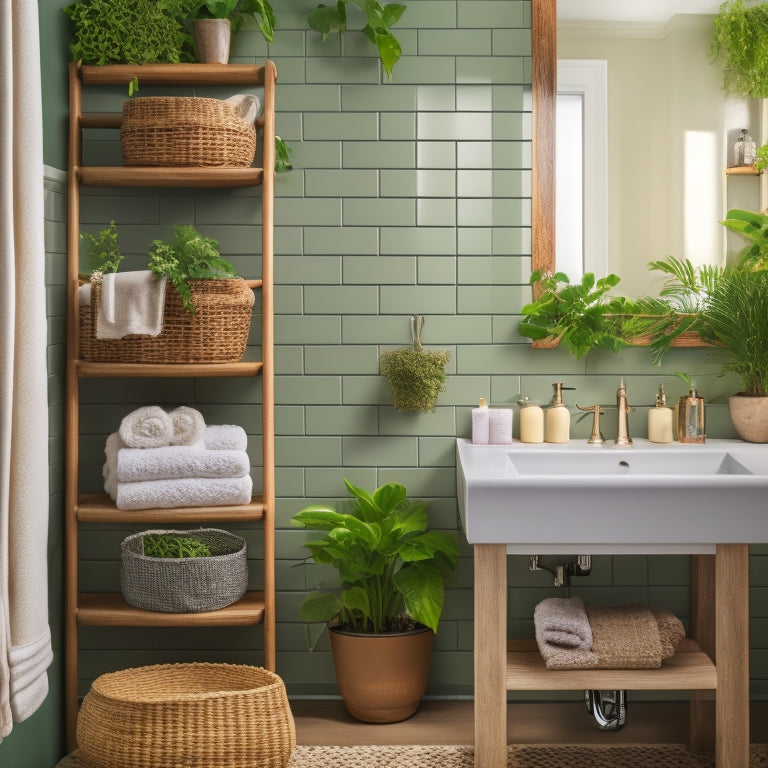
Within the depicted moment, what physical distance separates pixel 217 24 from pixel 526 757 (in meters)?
2.25

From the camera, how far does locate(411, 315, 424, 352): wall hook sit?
2838 millimetres

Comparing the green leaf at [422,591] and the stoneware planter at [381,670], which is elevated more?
the green leaf at [422,591]

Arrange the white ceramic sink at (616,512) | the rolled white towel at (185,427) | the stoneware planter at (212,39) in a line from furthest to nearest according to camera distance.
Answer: the stoneware planter at (212,39)
the rolled white towel at (185,427)
the white ceramic sink at (616,512)

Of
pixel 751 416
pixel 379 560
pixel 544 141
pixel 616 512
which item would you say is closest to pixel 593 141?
pixel 544 141

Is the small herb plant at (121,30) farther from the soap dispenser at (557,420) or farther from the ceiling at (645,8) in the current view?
the soap dispenser at (557,420)

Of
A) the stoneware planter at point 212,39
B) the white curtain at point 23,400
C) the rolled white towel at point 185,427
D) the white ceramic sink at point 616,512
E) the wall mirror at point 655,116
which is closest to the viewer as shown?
the white curtain at point 23,400

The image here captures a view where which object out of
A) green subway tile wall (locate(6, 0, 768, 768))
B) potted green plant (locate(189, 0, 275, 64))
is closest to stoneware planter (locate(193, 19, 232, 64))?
potted green plant (locate(189, 0, 275, 64))

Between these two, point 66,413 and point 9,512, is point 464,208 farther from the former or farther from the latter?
point 9,512

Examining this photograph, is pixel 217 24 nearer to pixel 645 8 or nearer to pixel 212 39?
pixel 212 39

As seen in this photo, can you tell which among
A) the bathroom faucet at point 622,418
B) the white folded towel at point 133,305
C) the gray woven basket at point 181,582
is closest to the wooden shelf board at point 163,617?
the gray woven basket at point 181,582

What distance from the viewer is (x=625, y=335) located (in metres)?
2.81

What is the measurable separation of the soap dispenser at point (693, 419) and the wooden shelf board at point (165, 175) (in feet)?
4.65

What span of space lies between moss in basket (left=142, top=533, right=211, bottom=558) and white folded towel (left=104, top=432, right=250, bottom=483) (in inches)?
8.2

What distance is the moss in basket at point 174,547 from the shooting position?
8.46 feet
